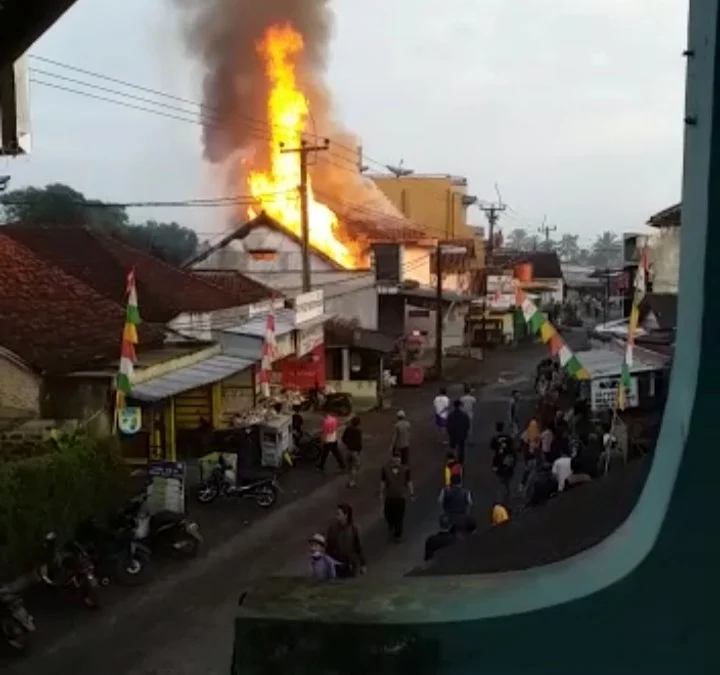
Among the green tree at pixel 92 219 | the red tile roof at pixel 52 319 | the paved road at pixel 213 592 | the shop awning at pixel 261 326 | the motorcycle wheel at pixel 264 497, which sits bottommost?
the paved road at pixel 213 592

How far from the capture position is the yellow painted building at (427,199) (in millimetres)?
60062

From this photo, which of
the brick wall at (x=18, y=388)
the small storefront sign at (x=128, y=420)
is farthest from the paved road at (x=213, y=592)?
the brick wall at (x=18, y=388)

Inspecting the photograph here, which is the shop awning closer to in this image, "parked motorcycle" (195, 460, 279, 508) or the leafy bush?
"parked motorcycle" (195, 460, 279, 508)

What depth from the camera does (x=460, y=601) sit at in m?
2.20

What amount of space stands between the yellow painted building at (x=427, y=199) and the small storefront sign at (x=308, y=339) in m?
30.8

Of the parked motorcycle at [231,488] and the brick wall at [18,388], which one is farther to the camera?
the parked motorcycle at [231,488]

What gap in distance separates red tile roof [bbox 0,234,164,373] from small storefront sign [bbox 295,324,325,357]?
626cm

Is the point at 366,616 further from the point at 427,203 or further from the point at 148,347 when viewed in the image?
the point at 427,203

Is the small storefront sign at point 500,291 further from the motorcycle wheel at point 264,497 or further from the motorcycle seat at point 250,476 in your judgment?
the motorcycle wheel at point 264,497

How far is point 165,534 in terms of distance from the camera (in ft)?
44.9

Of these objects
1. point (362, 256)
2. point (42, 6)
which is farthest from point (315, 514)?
point (362, 256)

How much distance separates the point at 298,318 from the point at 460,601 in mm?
24751

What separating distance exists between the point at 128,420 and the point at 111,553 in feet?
9.82

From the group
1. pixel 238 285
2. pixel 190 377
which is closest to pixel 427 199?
pixel 238 285
